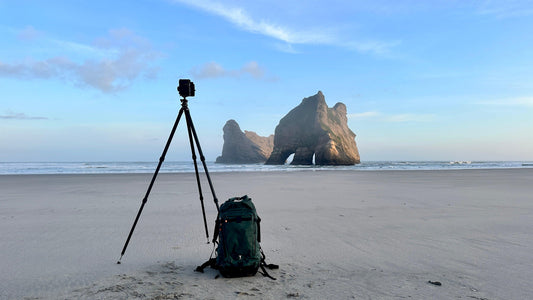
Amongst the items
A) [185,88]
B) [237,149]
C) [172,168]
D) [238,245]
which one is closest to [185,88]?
[185,88]

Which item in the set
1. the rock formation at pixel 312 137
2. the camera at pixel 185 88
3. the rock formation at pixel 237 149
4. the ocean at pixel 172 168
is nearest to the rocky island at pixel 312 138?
the rock formation at pixel 312 137

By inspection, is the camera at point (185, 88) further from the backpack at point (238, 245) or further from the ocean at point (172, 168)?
the ocean at point (172, 168)

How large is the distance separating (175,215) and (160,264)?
3.73 m

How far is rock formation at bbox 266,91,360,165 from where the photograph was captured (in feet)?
265

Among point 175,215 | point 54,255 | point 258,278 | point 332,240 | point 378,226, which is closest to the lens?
point 258,278

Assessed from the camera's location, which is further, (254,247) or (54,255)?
(54,255)

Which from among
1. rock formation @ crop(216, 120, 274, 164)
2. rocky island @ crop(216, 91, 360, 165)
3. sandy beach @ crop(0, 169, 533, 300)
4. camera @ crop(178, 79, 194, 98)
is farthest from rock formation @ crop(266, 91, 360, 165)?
camera @ crop(178, 79, 194, 98)

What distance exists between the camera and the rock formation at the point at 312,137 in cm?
8081

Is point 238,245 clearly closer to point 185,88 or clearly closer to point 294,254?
point 294,254

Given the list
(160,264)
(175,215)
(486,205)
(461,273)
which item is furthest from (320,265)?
(486,205)

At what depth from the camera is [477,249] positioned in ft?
16.0

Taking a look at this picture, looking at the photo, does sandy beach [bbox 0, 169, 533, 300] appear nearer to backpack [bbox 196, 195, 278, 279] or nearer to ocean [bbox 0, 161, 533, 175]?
backpack [bbox 196, 195, 278, 279]

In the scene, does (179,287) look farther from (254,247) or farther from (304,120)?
(304,120)

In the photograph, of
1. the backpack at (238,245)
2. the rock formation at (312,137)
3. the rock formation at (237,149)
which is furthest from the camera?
the rock formation at (237,149)
